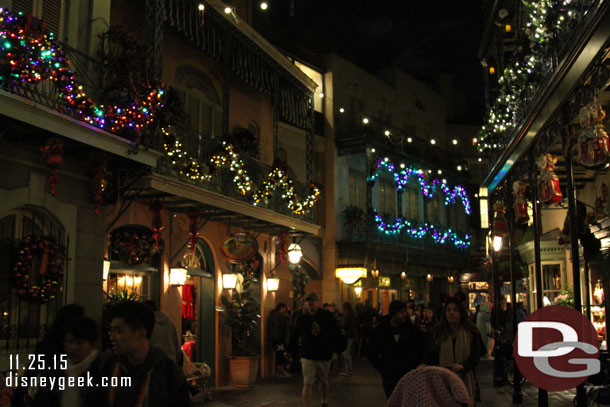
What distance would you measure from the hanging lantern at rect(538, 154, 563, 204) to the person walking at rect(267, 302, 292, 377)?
9550 millimetres

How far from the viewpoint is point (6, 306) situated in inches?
349

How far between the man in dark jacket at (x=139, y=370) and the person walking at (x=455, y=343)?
4.09 m

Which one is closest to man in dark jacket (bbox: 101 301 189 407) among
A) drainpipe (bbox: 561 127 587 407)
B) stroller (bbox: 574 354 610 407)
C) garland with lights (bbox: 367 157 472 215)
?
drainpipe (bbox: 561 127 587 407)

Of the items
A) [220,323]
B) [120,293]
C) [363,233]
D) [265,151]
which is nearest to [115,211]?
[120,293]

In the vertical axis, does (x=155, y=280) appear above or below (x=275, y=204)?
below

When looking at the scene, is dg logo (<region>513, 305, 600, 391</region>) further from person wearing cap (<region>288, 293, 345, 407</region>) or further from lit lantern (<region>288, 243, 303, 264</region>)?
lit lantern (<region>288, 243, 303, 264</region>)

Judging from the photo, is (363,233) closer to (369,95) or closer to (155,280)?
(369,95)

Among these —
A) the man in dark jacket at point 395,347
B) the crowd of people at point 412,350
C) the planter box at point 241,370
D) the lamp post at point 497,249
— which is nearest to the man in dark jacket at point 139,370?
the crowd of people at point 412,350

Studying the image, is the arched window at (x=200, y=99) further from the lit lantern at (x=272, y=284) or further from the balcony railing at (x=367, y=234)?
the balcony railing at (x=367, y=234)

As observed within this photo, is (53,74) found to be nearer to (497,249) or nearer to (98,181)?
(98,181)

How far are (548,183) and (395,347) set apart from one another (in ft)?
12.3

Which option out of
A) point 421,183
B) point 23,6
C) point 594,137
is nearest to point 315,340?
point 594,137

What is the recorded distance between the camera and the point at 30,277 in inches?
357

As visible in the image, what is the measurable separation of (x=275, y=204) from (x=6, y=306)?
28.1ft
